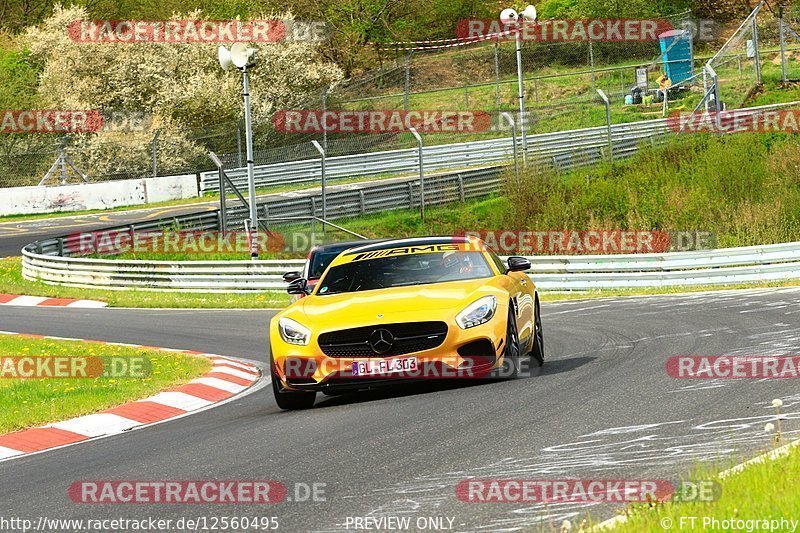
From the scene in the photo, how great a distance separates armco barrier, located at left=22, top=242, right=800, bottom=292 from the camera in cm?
2455

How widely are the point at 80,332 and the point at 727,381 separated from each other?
13591 mm

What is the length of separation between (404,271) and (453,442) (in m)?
3.99

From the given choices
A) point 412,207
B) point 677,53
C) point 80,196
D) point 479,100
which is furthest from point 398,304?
point 677,53

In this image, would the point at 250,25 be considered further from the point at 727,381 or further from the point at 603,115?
the point at 727,381

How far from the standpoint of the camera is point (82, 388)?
1416 centimetres

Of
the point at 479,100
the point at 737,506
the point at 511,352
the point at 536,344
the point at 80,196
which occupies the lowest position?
the point at 536,344

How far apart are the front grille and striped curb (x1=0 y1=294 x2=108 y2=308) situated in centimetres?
1808

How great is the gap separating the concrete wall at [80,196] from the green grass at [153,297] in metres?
13.2

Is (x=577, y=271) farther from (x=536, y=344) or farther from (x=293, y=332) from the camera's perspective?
(x=293, y=332)

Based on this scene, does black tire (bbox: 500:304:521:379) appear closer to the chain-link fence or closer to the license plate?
the license plate

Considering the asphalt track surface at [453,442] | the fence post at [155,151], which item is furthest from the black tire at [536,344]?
the fence post at [155,151]

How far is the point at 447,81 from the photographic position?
51.4 m

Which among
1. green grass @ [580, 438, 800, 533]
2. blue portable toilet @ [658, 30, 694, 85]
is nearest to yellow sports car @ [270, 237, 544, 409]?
green grass @ [580, 438, 800, 533]

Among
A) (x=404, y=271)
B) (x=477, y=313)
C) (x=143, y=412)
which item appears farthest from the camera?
(x=143, y=412)
